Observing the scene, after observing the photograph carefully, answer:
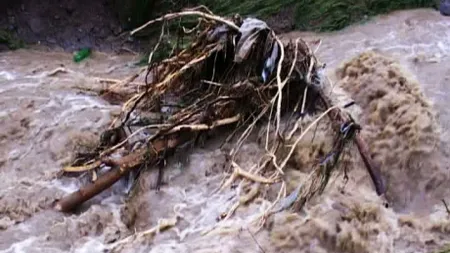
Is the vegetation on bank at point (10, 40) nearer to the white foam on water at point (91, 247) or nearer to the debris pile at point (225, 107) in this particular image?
the debris pile at point (225, 107)

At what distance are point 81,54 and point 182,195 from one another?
134 inches

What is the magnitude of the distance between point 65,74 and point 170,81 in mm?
1596

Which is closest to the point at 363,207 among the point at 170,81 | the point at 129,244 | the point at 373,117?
the point at 373,117

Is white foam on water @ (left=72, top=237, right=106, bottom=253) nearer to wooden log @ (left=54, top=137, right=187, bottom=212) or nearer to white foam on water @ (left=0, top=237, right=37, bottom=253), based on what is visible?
white foam on water @ (left=0, top=237, right=37, bottom=253)

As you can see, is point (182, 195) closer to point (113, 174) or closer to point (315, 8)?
point (113, 174)

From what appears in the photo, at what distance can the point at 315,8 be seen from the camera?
7.45 m

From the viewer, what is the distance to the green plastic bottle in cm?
762

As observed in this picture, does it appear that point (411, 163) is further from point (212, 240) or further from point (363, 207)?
point (212, 240)

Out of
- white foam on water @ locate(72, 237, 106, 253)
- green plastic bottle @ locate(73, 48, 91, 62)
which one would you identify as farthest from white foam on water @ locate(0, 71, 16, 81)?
white foam on water @ locate(72, 237, 106, 253)

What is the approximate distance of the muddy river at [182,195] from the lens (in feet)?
13.5

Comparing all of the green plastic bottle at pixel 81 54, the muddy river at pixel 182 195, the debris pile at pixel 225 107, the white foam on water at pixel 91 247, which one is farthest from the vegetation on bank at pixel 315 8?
the white foam on water at pixel 91 247

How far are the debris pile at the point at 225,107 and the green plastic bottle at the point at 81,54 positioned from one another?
203cm

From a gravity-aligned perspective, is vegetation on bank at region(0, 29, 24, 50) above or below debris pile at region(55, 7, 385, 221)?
below

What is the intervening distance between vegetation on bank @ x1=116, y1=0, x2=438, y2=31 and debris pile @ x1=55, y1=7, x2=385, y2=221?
1.81 metres
